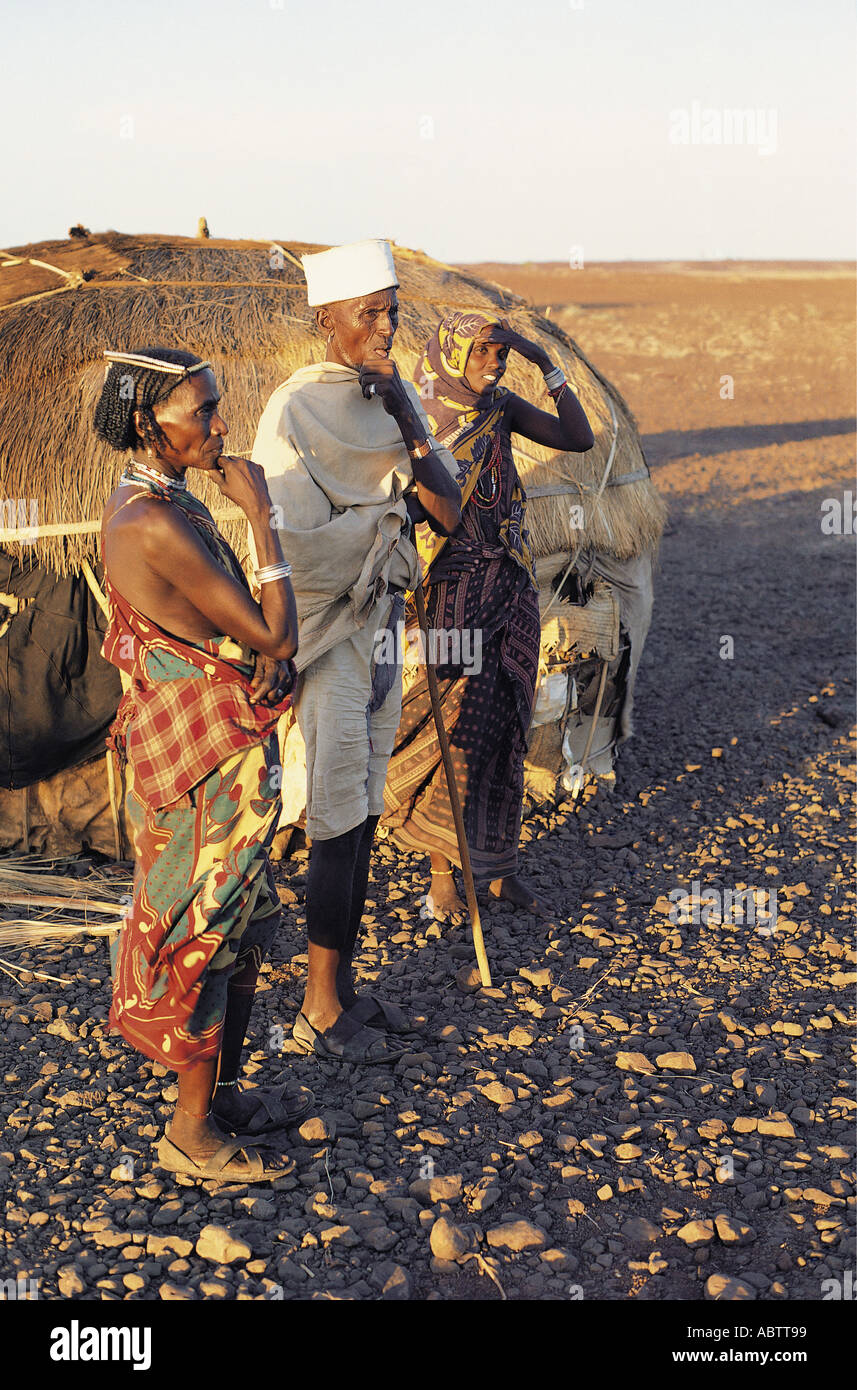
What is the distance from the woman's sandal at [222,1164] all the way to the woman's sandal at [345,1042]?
51 centimetres

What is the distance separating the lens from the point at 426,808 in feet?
13.3

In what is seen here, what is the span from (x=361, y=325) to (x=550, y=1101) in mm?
1934

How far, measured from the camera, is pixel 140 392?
2.32 meters

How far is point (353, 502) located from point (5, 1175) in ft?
5.64

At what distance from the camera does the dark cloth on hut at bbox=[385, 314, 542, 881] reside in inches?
146

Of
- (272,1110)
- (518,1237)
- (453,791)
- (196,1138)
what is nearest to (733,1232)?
(518,1237)

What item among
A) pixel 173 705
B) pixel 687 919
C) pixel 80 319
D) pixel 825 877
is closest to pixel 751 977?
pixel 687 919

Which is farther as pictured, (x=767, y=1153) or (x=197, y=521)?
(x=767, y=1153)

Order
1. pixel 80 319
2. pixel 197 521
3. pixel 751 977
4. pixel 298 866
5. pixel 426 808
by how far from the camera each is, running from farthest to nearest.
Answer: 1. pixel 80 319
2. pixel 298 866
3. pixel 426 808
4. pixel 751 977
5. pixel 197 521

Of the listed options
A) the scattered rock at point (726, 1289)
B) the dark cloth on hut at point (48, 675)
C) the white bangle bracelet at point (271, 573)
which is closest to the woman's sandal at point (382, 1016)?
the scattered rock at point (726, 1289)

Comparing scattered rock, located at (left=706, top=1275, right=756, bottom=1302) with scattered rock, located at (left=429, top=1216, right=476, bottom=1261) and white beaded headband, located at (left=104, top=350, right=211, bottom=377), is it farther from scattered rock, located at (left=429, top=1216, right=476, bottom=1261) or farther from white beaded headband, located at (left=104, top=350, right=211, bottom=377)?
white beaded headband, located at (left=104, top=350, right=211, bottom=377)

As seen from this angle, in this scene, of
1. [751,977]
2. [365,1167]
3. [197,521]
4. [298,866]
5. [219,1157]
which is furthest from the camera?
[298,866]

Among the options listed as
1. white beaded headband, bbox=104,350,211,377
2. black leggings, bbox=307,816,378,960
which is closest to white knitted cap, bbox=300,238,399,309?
white beaded headband, bbox=104,350,211,377
